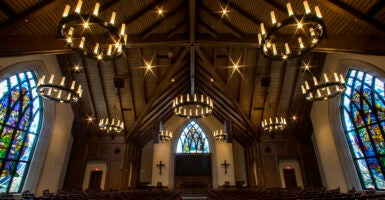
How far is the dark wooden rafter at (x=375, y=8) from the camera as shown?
572 centimetres

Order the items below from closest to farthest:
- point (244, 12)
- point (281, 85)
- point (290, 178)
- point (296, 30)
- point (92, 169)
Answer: point (296, 30), point (244, 12), point (281, 85), point (290, 178), point (92, 169)

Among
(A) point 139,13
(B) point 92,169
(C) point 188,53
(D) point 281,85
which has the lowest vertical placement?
(B) point 92,169

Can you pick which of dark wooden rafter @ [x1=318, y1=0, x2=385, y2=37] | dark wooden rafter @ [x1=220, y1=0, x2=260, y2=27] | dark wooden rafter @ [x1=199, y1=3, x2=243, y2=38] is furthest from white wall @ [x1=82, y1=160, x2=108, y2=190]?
dark wooden rafter @ [x1=318, y1=0, x2=385, y2=37]

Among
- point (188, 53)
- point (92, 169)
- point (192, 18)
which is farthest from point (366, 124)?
point (92, 169)

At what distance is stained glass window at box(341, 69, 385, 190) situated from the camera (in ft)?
28.2

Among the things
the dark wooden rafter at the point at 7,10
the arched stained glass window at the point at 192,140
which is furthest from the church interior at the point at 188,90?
the arched stained glass window at the point at 192,140

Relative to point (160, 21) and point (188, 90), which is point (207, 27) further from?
point (188, 90)

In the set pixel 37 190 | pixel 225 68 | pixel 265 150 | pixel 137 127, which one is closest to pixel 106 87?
pixel 137 127

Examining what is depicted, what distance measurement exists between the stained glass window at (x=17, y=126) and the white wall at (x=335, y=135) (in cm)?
1596

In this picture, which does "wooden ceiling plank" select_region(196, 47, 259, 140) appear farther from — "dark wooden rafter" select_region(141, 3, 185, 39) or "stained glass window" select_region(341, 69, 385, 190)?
"stained glass window" select_region(341, 69, 385, 190)

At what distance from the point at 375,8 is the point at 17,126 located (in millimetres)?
15212

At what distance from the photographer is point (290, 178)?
15.2 meters

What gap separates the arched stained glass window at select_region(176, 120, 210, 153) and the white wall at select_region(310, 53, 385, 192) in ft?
34.1

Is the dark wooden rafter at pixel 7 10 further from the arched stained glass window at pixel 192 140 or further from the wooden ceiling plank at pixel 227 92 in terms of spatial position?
the arched stained glass window at pixel 192 140
